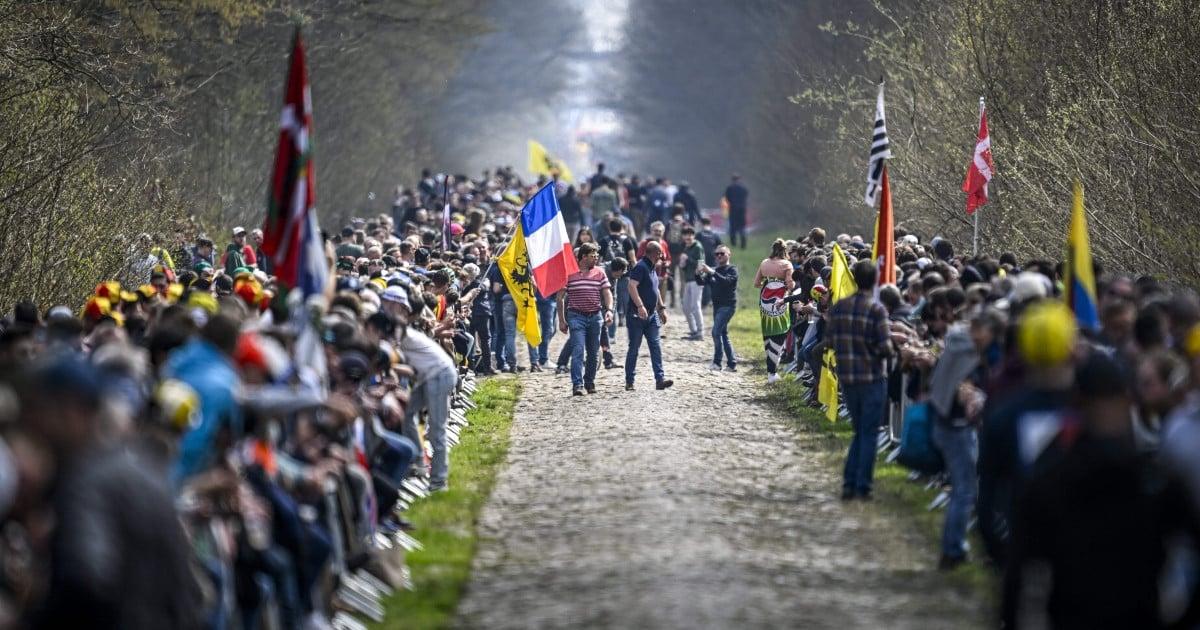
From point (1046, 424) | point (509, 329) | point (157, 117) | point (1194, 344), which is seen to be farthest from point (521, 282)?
point (1046, 424)

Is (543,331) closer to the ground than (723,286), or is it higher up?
closer to the ground

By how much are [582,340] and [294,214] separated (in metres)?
11.0

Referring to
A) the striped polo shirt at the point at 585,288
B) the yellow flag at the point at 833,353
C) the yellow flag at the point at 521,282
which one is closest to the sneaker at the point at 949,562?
the yellow flag at the point at 833,353

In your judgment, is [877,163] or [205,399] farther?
[877,163]

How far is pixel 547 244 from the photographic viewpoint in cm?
2470

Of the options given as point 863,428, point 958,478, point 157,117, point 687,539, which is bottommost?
point 687,539

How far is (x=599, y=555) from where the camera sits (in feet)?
46.6

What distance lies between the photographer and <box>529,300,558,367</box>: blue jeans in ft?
96.2

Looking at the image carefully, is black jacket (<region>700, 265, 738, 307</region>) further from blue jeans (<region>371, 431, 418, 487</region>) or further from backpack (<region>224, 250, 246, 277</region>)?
blue jeans (<region>371, 431, 418, 487</region>)

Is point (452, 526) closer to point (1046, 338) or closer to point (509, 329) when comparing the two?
point (1046, 338)

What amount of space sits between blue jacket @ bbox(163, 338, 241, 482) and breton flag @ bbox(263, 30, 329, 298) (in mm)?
3132

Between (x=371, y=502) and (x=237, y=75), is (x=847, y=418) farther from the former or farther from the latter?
(x=237, y=75)

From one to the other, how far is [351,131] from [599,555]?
1743 inches

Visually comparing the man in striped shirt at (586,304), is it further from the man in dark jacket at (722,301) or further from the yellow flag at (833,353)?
the man in dark jacket at (722,301)
